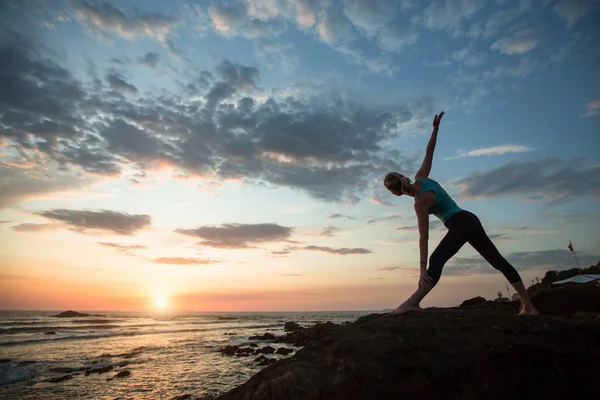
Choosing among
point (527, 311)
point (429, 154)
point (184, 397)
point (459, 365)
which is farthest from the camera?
point (184, 397)

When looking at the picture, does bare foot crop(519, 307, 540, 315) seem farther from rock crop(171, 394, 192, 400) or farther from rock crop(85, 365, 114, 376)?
rock crop(85, 365, 114, 376)

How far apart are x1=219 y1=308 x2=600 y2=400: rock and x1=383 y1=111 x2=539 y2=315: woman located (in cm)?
72

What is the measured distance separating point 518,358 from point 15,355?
2942cm

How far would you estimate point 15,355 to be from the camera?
2116 cm

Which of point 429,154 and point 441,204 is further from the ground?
point 429,154

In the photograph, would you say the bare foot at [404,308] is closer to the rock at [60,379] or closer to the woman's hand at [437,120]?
the woman's hand at [437,120]

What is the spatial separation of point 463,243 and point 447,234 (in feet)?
0.81

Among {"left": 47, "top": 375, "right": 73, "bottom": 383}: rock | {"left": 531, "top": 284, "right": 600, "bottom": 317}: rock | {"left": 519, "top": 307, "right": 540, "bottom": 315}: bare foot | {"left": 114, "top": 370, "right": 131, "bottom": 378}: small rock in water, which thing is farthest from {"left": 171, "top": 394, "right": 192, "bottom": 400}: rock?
{"left": 531, "top": 284, "right": 600, "bottom": 317}: rock

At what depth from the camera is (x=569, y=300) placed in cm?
991

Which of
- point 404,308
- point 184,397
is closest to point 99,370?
point 184,397

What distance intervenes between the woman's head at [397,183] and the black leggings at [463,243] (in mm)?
776

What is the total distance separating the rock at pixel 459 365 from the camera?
3.26 metres

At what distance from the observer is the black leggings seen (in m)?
4.40

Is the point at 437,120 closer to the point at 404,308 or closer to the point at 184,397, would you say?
the point at 404,308
